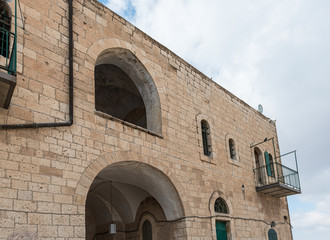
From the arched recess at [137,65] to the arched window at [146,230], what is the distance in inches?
117

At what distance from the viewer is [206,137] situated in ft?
37.8

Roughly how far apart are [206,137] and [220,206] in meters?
2.07

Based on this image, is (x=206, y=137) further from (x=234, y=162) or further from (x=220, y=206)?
(x=220, y=206)

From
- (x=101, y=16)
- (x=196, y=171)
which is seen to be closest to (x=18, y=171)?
(x=101, y=16)

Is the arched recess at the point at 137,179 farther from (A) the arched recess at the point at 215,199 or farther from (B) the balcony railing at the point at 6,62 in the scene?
(B) the balcony railing at the point at 6,62

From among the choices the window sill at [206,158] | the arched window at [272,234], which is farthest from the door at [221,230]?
the arched window at [272,234]

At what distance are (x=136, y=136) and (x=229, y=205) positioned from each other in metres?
4.12

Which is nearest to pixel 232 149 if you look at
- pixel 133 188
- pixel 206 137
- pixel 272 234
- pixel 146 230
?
pixel 206 137

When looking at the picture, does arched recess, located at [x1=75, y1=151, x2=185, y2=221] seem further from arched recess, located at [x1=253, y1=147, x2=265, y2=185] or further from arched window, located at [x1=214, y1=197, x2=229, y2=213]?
arched recess, located at [x1=253, y1=147, x2=265, y2=185]

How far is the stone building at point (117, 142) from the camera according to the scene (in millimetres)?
6438

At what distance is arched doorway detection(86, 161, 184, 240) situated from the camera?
938 cm

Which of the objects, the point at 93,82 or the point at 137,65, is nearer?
the point at 93,82

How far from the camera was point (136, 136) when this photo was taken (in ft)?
28.7

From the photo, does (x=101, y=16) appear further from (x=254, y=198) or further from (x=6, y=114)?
(x=254, y=198)
